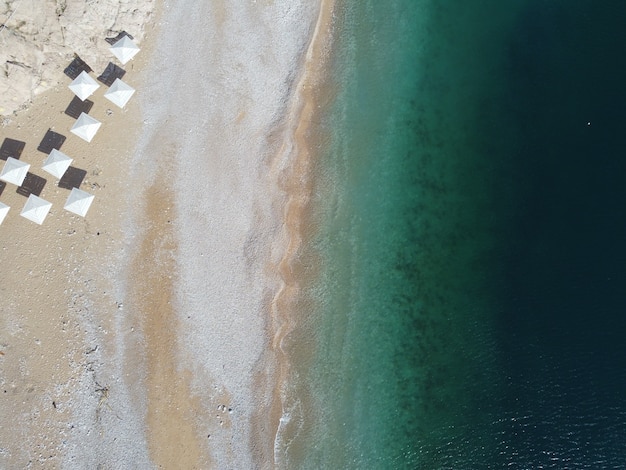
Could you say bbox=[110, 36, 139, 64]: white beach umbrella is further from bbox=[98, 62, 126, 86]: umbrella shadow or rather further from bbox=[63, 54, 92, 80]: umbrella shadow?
bbox=[63, 54, 92, 80]: umbrella shadow

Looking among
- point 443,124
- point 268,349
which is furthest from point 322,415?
point 443,124

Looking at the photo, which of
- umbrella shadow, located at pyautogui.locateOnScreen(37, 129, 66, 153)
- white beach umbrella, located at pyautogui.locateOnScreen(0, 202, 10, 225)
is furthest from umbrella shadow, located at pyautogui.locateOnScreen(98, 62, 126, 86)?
white beach umbrella, located at pyautogui.locateOnScreen(0, 202, 10, 225)

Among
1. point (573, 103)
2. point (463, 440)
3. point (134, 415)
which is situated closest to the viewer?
point (134, 415)

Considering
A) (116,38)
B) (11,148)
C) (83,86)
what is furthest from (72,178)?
(116,38)

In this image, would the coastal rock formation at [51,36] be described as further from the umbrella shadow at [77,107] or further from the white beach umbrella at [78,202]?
the white beach umbrella at [78,202]

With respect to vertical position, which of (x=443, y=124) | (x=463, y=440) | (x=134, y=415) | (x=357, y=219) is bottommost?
(x=463, y=440)

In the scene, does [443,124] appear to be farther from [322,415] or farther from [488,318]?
[322,415]

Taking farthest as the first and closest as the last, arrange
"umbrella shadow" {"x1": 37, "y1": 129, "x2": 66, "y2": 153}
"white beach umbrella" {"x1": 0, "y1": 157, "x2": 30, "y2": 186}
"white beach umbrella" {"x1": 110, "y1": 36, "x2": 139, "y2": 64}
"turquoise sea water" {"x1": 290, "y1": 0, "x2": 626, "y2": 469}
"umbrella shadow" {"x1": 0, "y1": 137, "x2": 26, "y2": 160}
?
"turquoise sea water" {"x1": 290, "y1": 0, "x2": 626, "y2": 469}, "umbrella shadow" {"x1": 37, "y1": 129, "x2": 66, "y2": 153}, "umbrella shadow" {"x1": 0, "y1": 137, "x2": 26, "y2": 160}, "white beach umbrella" {"x1": 110, "y1": 36, "x2": 139, "y2": 64}, "white beach umbrella" {"x1": 0, "y1": 157, "x2": 30, "y2": 186}
